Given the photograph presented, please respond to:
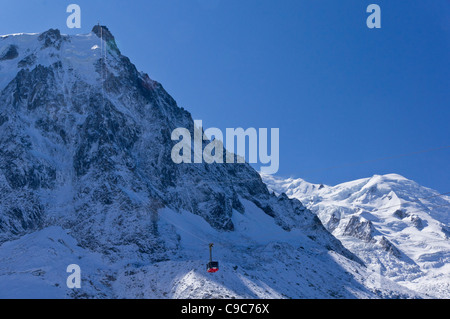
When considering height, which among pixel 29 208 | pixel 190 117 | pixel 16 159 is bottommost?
pixel 29 208

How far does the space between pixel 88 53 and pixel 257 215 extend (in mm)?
73816

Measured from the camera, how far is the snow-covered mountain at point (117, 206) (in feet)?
248

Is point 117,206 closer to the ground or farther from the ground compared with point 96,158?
closer to the ground

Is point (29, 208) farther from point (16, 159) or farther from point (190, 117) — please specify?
point (190, 117)

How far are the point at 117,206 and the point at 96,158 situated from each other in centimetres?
1748

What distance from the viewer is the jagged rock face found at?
95.1 meters

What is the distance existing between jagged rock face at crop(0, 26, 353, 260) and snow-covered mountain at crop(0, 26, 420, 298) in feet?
1.12

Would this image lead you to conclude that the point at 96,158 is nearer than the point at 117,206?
No

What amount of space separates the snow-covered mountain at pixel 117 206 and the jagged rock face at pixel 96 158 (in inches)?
13.4

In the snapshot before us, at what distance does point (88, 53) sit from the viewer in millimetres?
144500

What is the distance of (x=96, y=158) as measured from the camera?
109750 millimetres

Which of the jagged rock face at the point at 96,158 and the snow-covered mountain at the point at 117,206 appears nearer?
the snow-covered mountain at the point at 117,206

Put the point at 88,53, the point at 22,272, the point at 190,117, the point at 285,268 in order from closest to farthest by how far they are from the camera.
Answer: the point at 22,272 < the point at 285,268 < the point at 88,53 < the point at 190,117
